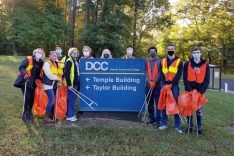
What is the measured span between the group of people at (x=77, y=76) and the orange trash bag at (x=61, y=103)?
0.09 m

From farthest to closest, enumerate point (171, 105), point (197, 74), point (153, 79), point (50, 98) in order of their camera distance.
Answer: point (153, 79) → point (50, 98) → point (171, 105) → point (197, 74)

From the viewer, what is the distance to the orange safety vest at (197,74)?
16.2 ft

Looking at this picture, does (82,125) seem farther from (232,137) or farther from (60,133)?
(232,137)

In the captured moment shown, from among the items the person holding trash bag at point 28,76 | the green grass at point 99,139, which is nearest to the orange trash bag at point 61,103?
the green grass at point 99,139

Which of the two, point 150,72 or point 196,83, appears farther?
point 150,72

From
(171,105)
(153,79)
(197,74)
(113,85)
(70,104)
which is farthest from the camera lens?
(113,85)

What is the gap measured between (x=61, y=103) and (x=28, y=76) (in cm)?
97

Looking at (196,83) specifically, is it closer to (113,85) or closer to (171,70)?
(171,70)

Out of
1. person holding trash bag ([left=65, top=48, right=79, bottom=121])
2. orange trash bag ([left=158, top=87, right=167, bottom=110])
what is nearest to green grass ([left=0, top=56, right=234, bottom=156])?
person holding trash bag ([left=65, top=48, right=79, bottom=121])

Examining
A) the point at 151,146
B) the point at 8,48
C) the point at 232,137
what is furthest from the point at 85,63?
the point at 8,48

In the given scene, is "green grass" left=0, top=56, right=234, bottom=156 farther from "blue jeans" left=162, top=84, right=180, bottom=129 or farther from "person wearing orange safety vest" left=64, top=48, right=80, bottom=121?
"person wearing orange safety vest" left=64, top=48, right=80, bottom=121

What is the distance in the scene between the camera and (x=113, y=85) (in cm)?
573

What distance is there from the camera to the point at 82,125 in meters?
5.21

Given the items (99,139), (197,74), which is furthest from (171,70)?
(99,139)
